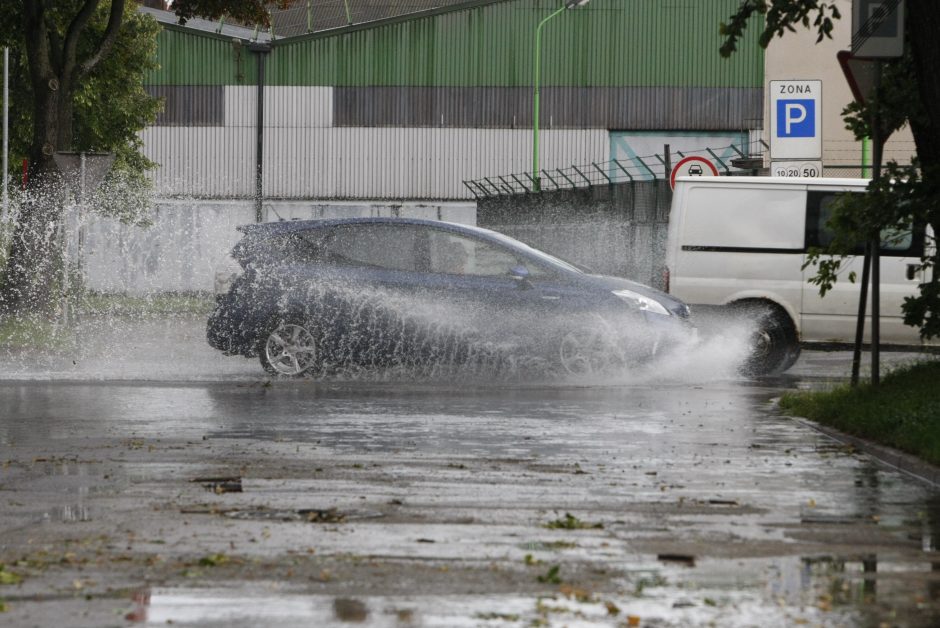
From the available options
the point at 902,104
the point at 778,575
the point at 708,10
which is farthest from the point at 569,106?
the point at 778,575

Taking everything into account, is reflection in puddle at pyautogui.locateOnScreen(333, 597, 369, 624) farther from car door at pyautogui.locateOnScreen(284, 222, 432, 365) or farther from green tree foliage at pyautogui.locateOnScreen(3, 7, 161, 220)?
green tree foliage at pyautogui.locateOnScreen(3, 7, 161, 220)

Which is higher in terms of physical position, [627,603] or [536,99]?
[536,99]

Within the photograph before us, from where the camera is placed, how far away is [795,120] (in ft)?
64.3

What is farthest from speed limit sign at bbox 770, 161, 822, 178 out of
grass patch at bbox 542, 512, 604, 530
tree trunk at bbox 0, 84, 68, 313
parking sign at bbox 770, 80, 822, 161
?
grass patch at bbox 542, 512, 604, 530

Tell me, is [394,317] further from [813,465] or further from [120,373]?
[813,465]

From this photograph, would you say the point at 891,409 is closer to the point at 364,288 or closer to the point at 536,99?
the point at 364,288

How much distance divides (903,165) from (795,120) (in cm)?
627

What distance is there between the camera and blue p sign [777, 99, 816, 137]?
19.5 meters

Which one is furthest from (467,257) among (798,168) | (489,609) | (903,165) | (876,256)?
(489,609)

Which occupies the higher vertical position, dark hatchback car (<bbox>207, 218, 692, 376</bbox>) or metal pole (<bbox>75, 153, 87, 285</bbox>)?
metal pole (<bbox>75, 153, 87, 285</bbox>)

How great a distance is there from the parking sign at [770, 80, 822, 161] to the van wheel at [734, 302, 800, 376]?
81.4 inches

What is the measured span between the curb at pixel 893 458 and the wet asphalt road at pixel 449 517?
12 centimetres

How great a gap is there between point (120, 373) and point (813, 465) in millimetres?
9688

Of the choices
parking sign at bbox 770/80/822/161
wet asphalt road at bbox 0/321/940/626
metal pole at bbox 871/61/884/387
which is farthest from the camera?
parking sign at bbox 770/80/822/161
